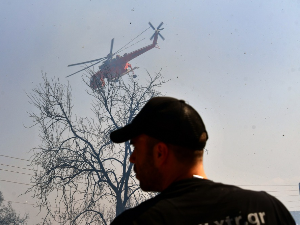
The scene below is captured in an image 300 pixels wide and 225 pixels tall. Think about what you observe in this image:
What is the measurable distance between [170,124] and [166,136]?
2.1 inches

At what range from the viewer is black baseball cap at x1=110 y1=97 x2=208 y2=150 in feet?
5.34

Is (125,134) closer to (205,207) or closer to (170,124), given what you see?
(170,124)

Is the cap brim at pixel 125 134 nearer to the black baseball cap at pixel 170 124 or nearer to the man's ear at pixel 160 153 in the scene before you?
the black baseball cap at pixel 170 124

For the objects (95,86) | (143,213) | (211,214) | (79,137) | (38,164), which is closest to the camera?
(143,213)

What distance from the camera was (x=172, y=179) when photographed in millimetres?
1649

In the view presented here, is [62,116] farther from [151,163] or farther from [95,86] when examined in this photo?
[151,163]

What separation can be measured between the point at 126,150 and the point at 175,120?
21919 millimetres

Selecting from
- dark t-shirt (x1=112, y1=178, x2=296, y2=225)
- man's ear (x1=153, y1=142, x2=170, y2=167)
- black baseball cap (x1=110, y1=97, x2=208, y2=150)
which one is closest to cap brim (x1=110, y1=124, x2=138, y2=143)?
black baseball cap (x1=110, y1=97, x2=208, y2=150)

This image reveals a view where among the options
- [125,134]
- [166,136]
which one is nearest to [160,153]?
[166,136]

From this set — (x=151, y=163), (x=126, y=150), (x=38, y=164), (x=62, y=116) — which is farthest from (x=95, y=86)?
(x=151, y=163)

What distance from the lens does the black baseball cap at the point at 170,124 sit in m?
1.63

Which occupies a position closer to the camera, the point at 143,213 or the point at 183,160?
the point at 143,213

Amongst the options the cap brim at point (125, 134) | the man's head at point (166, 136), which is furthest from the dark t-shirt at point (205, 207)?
the cap brim at point (125, 134)


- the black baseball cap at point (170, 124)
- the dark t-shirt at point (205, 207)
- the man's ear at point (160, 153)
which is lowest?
the dark t-shirt at point (205, 207)
